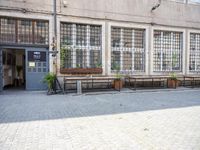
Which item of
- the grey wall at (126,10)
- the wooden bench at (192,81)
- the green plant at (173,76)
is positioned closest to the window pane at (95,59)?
the grey wall at (126,10)

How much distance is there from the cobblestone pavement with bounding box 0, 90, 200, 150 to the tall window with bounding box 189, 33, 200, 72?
960 centimetres

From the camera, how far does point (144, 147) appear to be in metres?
4.09

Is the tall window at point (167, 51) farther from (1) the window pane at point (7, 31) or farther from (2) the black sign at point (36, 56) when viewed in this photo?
(1) the window pane at point (7, 31)

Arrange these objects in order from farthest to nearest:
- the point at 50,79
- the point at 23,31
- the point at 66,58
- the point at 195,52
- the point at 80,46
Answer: the point at 195,52
the point at 80,46
the point at 66,58
the point at 23,31
the point at 50,79

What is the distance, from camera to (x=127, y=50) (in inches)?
567

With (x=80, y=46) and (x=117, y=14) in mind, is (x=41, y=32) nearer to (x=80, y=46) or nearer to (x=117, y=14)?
(x=80, y=46)

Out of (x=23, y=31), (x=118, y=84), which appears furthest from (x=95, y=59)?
(x=23, y=31)

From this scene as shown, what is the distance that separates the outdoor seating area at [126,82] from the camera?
493 inches

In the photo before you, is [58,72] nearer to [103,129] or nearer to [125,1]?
[125,1]

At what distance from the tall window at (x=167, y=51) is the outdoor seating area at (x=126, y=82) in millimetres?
1001

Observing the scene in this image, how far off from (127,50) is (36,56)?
18.4 feet

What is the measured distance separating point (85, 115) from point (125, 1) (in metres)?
9.40

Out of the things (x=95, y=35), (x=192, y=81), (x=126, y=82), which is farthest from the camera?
(x=192, y=81)

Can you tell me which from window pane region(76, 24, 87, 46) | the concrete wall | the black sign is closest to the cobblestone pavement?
the black sign
